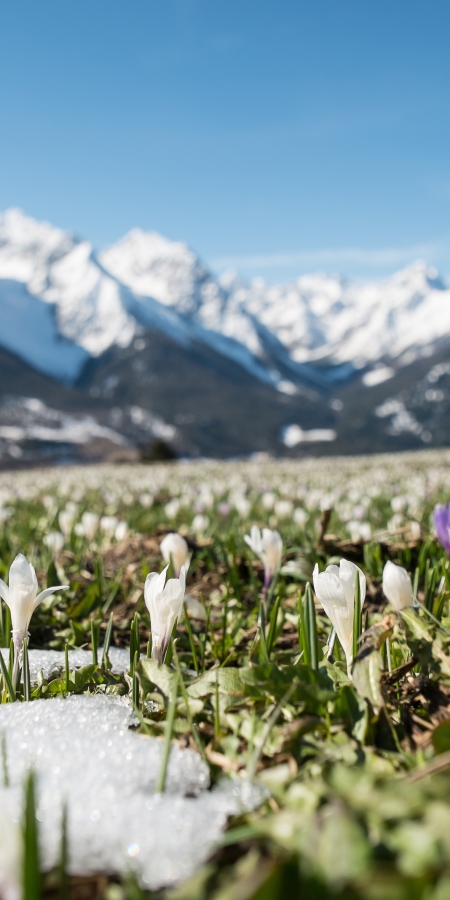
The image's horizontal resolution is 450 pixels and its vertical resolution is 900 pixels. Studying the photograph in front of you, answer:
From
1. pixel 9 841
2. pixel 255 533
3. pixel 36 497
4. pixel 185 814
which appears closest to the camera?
pixel 9 841

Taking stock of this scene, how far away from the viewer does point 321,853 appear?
96 cm

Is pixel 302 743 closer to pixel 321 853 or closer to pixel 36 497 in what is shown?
pixel 321 853

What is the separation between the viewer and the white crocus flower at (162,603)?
180cm

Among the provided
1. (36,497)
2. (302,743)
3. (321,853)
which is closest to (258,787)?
(302,743)

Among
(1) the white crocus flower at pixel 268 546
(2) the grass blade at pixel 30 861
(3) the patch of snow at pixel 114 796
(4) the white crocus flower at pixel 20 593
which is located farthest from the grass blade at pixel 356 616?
(2) the grass blade at pixel 30 861

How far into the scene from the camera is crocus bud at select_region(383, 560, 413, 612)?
1.90m

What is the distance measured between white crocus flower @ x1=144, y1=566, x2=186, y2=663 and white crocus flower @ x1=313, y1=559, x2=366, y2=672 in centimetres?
35

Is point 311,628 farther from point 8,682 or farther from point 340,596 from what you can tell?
point 8,682

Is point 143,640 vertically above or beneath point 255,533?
beneath

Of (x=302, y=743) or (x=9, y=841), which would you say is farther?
(x=302, y=743)

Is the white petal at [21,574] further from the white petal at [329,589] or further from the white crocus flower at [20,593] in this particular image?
the white petal at [329,589]

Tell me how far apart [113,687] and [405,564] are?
2.15m

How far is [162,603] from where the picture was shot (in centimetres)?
181

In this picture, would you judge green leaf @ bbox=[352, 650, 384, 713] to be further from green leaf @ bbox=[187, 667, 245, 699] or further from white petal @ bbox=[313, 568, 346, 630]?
green leaf @ bbox=[187, 667, 245, 699]
